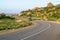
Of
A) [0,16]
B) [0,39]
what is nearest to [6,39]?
[0,39]

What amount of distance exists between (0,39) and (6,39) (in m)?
0.53

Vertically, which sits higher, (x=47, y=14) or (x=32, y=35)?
(x=32, y=35)

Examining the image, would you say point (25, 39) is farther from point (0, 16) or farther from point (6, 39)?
point (0, 16)

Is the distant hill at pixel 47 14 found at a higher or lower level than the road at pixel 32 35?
lower

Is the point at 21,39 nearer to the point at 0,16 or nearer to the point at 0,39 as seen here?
the point at 0,39

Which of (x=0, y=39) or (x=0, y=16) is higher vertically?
(x=0, y=39)

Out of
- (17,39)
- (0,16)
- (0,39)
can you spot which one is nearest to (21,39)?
(17,39)

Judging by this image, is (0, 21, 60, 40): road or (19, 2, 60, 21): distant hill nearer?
(0, 21, 60, 40): road

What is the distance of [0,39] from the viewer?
19.2 meters

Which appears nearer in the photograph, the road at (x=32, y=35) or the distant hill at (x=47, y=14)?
the road at (x=32, y=35)

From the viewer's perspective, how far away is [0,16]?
59.3 metres

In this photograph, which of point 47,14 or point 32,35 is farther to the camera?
point 47,14

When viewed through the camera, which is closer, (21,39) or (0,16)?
(21,39)

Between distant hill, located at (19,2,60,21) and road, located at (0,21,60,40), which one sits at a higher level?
road, located at (0,21,60,40)
